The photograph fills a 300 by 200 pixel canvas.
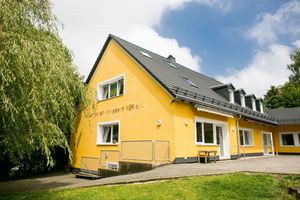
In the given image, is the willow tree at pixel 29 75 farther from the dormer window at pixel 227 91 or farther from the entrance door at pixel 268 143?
the entrance door at pixel 268 143

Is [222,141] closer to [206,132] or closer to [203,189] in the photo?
[206,132]

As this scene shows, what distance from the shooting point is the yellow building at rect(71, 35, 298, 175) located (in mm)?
13812

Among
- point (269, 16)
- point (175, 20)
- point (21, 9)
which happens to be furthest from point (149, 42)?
point (21, 9)

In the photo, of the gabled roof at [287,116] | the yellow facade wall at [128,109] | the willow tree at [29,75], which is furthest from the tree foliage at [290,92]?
the willow tree at [29,75]

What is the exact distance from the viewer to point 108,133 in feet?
62.8

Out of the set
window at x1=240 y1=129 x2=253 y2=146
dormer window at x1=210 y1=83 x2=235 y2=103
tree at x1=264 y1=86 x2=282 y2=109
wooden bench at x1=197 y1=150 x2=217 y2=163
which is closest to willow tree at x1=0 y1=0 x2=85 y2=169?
wooden bench at x1=197 y1=150 x2=217 y2=163

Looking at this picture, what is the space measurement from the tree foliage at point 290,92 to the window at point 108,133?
132ft

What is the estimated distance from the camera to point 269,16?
1384 cm

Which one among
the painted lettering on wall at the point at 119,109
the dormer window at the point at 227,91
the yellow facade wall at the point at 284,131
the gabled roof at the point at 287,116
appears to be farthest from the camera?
the yellow facade wall at the point at 284,131

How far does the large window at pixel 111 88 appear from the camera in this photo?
1859cm

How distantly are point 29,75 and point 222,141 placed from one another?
14.1m

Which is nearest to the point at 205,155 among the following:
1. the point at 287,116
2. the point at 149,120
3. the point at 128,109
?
the point at 149,120

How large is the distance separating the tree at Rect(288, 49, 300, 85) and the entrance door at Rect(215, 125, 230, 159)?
36622mm

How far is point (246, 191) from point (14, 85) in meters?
7.25
